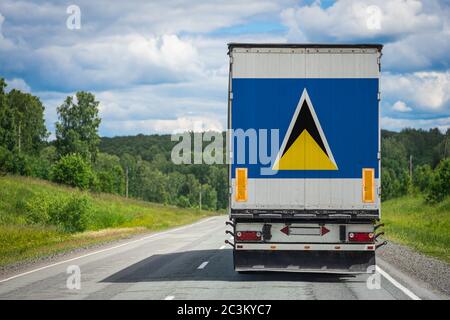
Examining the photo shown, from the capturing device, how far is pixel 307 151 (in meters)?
12.8

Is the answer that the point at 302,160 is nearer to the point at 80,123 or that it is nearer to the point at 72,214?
the point at 72,214

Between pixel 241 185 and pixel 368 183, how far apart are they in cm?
244

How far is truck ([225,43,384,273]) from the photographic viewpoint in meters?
12.8

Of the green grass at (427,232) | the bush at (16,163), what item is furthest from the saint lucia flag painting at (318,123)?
the bush at (16,163)

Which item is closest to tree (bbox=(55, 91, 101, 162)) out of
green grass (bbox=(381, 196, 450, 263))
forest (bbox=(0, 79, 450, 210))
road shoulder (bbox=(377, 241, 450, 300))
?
forest (bbox=(0, 79, 450, 210))

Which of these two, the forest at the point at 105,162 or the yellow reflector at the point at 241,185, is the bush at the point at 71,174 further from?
the yellow reflector at the point at 241,185

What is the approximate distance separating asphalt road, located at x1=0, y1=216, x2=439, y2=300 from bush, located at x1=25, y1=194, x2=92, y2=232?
1900cm

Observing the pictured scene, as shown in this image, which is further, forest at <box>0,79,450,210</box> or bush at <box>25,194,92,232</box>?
forest at <box>0,79,450,210</box>

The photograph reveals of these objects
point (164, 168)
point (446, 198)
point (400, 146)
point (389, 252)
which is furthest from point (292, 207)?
point (164, 168)

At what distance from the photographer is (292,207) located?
12.8m

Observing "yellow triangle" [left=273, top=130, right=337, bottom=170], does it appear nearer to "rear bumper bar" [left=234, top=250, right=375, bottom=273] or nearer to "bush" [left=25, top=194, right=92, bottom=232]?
"rear bumper bar" [left=234, top=250, right=375, bottom=273]

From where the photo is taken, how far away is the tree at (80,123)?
96.6 metres
